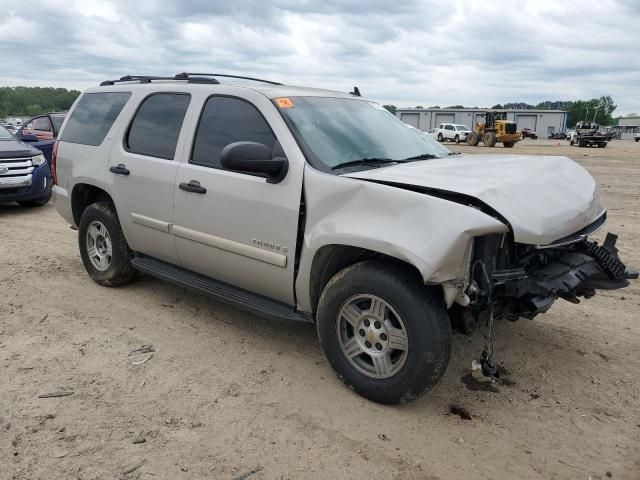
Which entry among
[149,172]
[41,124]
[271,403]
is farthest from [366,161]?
A: [41,124]

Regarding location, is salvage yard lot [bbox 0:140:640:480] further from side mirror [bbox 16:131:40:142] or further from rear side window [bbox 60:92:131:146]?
side mirror [bbox 16:131:40:142]

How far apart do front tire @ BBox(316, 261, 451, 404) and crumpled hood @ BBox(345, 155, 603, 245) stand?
576 mm

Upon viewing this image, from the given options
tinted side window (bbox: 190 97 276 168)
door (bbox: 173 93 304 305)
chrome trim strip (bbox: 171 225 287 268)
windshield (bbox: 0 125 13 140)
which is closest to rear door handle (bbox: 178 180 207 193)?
door (bbox: 173 93 304 305)

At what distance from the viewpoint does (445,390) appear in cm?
346

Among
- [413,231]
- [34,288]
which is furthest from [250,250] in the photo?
[34,288]

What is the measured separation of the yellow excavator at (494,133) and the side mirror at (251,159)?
3613 cm

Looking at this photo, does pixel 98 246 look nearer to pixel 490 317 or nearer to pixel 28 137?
pixel 490 317

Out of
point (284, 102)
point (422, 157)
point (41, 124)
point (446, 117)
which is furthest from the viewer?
point (446, 117)

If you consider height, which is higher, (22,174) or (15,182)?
(22,174)

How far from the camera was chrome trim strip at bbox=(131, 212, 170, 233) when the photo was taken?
4344 millimetres

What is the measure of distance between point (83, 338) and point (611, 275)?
152 inches

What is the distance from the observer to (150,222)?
A: 14.7ft

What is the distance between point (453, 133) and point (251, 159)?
43.1m

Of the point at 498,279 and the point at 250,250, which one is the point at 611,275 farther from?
the point at 250,250
